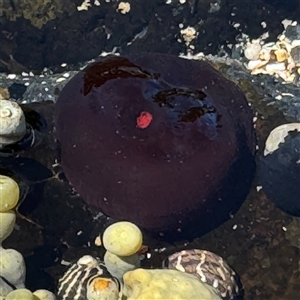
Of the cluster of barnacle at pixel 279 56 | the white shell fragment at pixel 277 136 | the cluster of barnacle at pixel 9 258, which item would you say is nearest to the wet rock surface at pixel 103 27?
the cluster of barnacle at pixel 279 56

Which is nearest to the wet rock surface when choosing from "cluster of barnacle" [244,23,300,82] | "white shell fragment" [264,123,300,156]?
"cluster of barnacle" [244,23,300,82]

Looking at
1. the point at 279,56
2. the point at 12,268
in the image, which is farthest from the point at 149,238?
the point at 279,56

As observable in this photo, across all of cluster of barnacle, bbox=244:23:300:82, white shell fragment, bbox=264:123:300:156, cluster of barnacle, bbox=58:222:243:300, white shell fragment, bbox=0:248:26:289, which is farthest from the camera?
cluster of barnacle, bbox=244:23:300:82

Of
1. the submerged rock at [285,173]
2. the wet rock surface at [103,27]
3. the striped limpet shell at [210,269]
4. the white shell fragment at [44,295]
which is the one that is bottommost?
the striped limpet shell at [210,269]

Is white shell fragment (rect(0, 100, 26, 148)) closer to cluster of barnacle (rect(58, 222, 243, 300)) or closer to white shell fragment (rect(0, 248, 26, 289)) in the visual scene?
white shell fragment (rect(0, 248, 26, 289))

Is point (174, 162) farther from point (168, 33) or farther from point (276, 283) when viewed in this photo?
point (168, 33)

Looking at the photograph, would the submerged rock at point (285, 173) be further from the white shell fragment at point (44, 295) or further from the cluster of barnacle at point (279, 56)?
the white shell fragment at point (44, 295)

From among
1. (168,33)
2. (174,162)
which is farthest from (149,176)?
(168,33)
